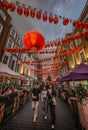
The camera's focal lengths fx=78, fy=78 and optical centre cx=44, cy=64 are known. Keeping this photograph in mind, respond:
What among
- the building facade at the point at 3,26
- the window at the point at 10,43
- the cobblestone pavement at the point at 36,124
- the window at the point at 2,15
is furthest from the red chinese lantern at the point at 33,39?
the window at the point at 10,43

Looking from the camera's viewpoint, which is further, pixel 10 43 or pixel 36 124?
pixel 10 43

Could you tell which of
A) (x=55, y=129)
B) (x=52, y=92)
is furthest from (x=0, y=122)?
(x=52, y=92)

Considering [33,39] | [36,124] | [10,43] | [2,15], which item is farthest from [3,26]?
[36,124]

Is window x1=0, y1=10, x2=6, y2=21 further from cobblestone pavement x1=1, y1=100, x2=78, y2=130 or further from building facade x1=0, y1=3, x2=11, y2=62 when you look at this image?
cobblestone pavement x1=1, y1=100, x2=78, y2=130

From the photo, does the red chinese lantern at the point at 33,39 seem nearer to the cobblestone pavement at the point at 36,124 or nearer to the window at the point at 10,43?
the cobblestone pavement at the point at 36,124

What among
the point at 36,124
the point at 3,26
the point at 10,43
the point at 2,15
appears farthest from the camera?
the point at 10,43

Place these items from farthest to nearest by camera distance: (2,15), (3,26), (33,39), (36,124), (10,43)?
(10,43) → (3,26) → (2,15) → (33,39) → (36,124)

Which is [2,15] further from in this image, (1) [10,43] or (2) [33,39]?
(2) [33,39]

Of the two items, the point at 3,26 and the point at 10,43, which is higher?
the point at 3,26

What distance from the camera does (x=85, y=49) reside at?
465 inches

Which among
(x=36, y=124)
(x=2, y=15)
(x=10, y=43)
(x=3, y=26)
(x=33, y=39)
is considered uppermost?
(x=2, y=15)

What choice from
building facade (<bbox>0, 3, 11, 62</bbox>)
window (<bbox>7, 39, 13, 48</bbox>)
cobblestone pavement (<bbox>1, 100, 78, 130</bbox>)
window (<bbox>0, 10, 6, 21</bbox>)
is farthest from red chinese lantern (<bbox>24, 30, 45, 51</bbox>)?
window (<bbox>7, 39, 13, 48</bbox>)

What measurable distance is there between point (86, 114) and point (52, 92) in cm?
194

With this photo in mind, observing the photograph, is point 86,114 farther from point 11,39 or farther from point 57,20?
point 11,39
